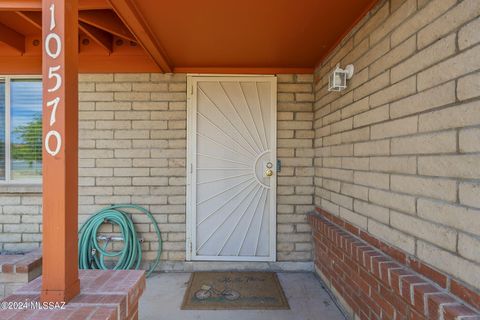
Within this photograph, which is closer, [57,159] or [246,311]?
[57,159]

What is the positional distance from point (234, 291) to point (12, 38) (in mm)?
3505

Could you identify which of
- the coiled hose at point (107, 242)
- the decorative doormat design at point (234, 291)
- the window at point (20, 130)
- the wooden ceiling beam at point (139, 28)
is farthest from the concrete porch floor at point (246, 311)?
the wooden ceiling beam at point (139, 28)

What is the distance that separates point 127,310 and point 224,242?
6.94 feet

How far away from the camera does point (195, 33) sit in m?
2.77

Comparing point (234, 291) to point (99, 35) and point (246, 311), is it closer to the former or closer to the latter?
point (246, 311)

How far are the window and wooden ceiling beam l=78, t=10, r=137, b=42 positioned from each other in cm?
138

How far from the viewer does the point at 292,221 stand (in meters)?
3.73

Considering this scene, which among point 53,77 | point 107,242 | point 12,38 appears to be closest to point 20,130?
point 12,38

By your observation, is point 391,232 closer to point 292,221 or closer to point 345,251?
point 345,251

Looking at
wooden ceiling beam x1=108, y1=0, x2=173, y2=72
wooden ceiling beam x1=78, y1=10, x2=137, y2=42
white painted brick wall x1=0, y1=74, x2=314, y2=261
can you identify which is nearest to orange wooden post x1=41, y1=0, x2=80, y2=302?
wooden ceiling beam x1=108, y1=0, x2=173, y2=72

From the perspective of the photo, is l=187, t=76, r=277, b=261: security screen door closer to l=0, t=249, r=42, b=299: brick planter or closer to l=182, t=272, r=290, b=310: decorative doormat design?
l=182, t=272, r=290, b=310: decorative doormat design

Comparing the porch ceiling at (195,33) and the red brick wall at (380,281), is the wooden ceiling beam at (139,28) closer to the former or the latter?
the porch ceiling at (195,33)

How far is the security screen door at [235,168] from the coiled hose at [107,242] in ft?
2.14

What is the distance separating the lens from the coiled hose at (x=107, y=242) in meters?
3.52
